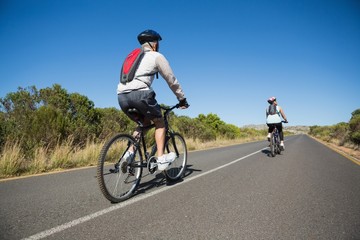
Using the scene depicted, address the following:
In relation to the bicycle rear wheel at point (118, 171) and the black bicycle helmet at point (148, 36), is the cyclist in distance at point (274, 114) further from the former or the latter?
the bicycle rear wheel at point (118, 171)

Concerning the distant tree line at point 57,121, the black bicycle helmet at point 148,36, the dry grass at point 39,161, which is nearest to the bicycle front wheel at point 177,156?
the black bicycle helmet at point 148,36

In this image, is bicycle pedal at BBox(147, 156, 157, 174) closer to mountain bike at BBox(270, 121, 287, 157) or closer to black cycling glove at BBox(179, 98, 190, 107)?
black cycling glove at BBox(179, 98, 190, 107)

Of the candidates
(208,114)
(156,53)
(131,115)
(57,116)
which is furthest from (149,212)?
(208,114)

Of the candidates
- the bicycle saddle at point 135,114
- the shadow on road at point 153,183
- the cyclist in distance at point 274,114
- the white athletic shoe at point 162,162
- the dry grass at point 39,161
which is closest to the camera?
the bicycle saddle at point 135,114

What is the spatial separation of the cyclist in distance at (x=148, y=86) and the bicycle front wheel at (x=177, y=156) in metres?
0.83

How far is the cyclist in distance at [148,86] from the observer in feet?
11.4

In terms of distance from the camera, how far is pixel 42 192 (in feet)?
12.7

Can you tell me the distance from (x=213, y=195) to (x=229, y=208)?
655 mm

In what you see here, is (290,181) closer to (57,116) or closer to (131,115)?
(131,115)

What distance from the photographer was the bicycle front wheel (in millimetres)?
4800

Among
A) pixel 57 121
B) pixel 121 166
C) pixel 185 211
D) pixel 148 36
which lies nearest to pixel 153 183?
pixel 121 166

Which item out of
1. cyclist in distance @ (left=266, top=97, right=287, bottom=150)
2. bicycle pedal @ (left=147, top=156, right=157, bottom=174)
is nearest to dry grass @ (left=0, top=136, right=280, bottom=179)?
bicycle pedal @ (left=147, top=156, right=157, bottom=174)

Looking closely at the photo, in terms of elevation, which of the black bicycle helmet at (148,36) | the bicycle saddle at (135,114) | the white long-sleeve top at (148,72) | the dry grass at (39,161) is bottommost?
the dry grass at (39,161)

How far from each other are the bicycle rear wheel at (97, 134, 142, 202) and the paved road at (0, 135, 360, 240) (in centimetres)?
18
